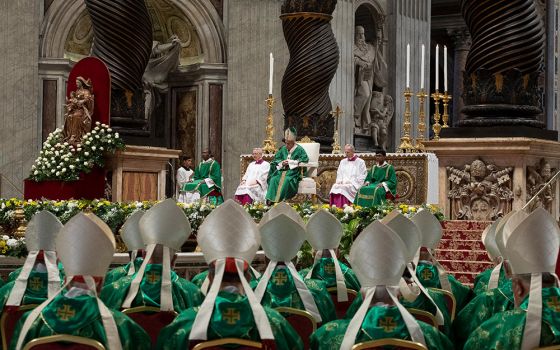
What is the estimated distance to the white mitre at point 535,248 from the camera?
409cm

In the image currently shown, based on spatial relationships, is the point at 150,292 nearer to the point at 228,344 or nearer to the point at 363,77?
the point at 228,344

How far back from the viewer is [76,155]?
14.1m

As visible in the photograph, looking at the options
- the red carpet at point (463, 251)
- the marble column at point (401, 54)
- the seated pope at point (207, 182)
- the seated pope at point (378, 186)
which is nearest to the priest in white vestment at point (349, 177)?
the seated pope at point (378, 186)

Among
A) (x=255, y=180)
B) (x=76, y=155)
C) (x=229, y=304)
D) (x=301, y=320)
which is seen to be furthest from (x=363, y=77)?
(x=229, y=304)

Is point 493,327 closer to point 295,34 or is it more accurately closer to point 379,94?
point 295,34

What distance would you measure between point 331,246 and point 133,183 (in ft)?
29.3

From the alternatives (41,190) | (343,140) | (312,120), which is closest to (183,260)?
(41,190)

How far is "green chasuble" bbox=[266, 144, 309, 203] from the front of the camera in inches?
591

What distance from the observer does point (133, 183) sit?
48.3ft

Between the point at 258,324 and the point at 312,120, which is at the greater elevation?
the point at 312,120

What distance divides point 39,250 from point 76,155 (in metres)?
8.92

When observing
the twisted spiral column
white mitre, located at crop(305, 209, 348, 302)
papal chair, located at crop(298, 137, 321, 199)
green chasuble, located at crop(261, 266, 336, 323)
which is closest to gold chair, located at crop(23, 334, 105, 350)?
green chasuble, located at crop(261, 266, 336, 323)

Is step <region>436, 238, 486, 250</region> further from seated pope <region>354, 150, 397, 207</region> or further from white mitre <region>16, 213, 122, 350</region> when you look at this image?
white mitre <region>16, 213, 122, 350</region>

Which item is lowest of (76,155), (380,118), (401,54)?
(76,155)
